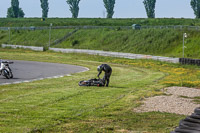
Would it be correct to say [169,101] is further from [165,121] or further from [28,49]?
[28,49]

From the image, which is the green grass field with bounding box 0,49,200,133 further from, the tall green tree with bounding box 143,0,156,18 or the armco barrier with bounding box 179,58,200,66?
the tall green tree with bounding box 143,0,156,18

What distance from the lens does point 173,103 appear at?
18797 millimetres

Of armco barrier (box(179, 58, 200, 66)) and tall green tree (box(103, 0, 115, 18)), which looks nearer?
armco barrier (box(179, 58, 200, 66))

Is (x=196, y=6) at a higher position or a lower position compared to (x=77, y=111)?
higher

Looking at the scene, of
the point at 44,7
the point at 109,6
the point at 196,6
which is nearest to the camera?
the point at 196,6

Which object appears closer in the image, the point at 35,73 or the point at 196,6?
the point at 35,73

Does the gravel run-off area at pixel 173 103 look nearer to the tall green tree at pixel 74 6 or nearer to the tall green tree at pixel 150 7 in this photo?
the tall green tree at pixel 150 7

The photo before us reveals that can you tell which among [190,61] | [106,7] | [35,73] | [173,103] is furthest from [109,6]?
[173,103]

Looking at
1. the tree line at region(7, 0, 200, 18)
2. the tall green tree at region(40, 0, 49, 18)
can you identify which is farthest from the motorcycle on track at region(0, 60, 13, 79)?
the tall green tree at region(40, 0, 49, 18)

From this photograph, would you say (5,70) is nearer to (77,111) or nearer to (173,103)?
(173,103)

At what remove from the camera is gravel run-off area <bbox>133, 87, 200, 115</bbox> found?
667 inches

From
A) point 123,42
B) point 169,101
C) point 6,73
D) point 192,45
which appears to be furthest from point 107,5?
point 169,101

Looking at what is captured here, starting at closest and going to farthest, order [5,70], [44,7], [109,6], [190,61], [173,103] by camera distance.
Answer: [173,103], [5,70], [190,61], [109,6], [44,7]

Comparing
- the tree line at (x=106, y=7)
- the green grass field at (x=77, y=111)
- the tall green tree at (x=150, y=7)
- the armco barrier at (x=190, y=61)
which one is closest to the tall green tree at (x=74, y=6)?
the tree line at (x=106, y=7)
